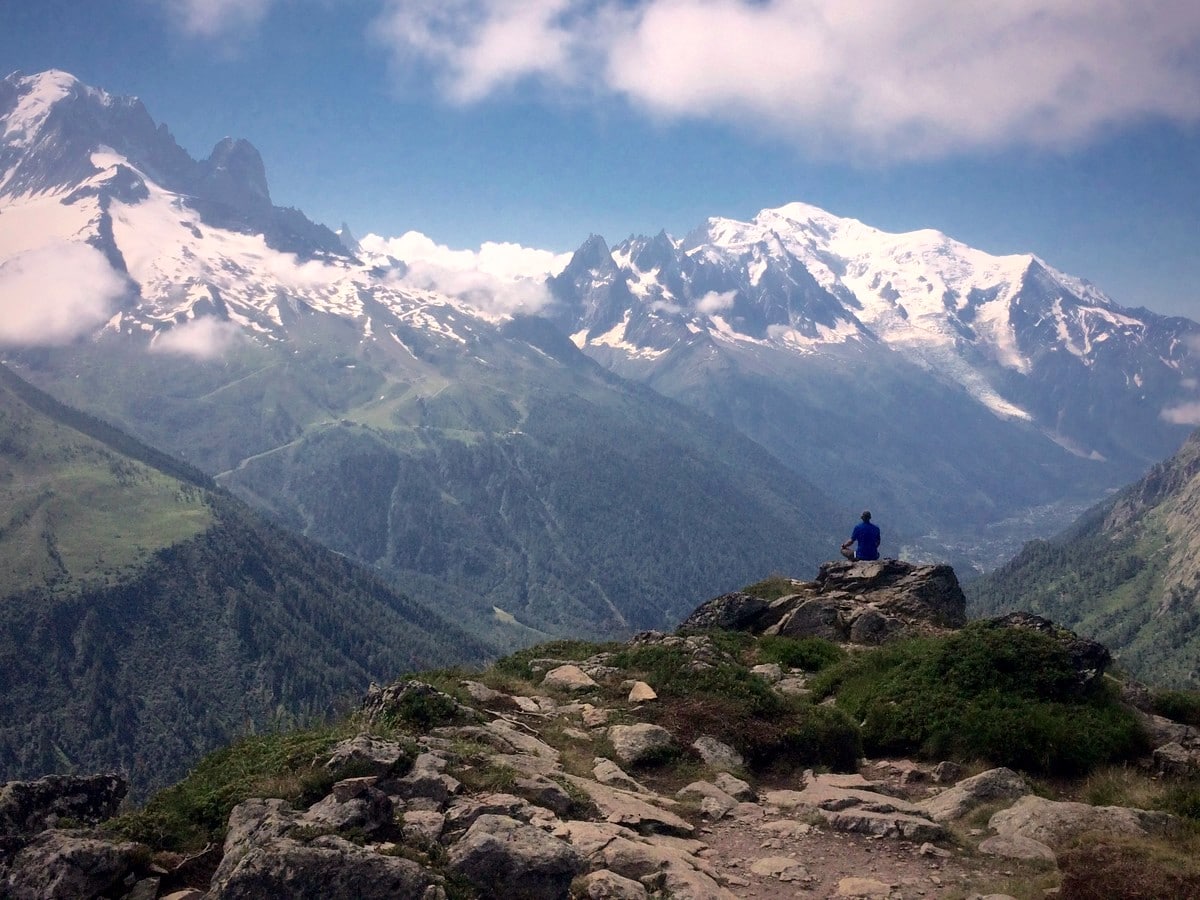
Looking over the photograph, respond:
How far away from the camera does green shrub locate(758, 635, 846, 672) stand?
101 ft

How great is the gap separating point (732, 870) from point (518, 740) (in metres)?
6.87

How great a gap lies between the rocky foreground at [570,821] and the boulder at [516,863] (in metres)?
0.03

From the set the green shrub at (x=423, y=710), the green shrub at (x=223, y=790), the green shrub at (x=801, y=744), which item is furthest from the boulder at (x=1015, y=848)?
the green shrub at (x=223, y=790)

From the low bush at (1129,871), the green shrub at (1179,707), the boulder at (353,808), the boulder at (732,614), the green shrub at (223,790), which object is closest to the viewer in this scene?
the low bush at (1129,871)

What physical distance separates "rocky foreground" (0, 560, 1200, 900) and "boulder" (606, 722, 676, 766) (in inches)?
2.2

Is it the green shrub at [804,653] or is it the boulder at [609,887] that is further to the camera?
the green shrub at [804,653]

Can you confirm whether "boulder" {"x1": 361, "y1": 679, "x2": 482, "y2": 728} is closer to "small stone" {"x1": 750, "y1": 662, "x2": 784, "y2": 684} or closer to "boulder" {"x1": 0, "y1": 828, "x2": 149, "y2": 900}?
"boulder" {"x1": 0, "y1": 828, "x2": 149, "y2": 900}

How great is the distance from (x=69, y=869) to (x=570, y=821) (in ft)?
29.2

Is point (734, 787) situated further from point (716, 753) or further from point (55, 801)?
point (55, 801)

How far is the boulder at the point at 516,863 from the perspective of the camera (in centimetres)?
1312

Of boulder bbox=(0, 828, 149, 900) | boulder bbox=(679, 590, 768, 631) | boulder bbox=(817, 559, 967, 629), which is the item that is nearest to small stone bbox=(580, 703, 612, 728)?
boulder bbox=(679, 590, 768, 631)

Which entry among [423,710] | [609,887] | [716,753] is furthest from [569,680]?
[609,887]

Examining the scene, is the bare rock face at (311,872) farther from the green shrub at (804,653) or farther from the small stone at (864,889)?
the green shrub at (804,653)

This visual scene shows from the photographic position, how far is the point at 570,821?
1648cm
